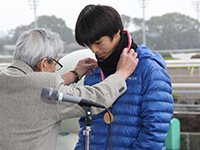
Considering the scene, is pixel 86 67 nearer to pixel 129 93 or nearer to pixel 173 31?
pixel 129 93

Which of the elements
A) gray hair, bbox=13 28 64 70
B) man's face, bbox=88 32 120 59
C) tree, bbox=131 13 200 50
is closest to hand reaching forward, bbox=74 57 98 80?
man's face, bbox=88 32 120 59

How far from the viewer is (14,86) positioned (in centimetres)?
116

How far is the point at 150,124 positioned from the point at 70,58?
132 cm

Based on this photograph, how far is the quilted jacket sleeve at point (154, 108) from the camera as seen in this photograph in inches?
46.9

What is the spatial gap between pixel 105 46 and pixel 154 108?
1.31ft

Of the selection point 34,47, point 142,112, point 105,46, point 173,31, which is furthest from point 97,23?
point 173,31

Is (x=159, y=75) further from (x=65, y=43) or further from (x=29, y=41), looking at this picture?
(x=29, y=41)

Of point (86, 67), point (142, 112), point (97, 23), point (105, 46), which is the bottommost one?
point (142, 112)

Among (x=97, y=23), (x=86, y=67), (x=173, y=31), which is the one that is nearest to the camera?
(x=97, y=23)

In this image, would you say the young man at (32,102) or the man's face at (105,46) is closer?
the young man at (32,102)

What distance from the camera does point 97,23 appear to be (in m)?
1.25

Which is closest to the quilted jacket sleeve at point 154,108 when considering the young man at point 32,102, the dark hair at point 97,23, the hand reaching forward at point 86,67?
the young man at point 32,102

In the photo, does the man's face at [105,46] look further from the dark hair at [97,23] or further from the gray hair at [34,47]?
the gray hair at [34,47]

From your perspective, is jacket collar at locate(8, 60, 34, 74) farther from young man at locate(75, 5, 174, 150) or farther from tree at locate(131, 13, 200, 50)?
tree at locate(131, 13, 200, 50)
